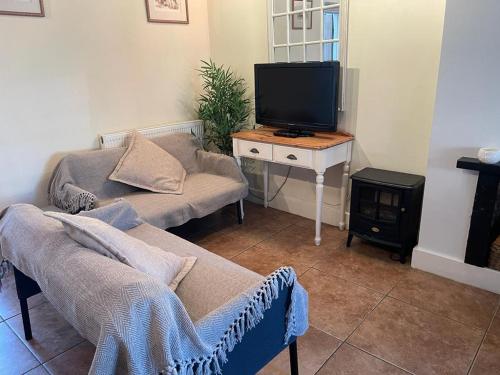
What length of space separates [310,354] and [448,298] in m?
1.00

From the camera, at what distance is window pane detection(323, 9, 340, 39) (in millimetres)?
2955

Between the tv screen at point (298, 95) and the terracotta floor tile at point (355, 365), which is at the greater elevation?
the tv screen at point (298, 95)

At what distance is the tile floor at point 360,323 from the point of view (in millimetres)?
1906

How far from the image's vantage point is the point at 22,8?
8.76 feet

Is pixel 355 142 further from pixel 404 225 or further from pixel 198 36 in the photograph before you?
pixel 198 36

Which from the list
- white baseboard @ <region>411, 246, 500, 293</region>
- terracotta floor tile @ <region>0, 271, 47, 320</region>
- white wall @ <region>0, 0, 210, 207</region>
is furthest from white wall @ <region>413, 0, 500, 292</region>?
terracotta floor tile @ <region>0, 271, 47, 320</region>

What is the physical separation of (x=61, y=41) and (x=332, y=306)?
2.69 meters

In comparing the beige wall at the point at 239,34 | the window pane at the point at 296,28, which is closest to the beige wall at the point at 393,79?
the window pane at the point at 296,28

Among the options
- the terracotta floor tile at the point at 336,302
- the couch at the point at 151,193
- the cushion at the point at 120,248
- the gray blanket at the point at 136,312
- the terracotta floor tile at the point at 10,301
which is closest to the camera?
the gray blanket at the point at 136,312

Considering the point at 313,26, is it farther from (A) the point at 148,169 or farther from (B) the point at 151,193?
(B) the point at 151,193

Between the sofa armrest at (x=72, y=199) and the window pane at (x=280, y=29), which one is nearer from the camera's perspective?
the sofa armrest at (x=72, y=199)

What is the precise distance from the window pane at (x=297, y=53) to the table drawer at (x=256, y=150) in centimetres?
78

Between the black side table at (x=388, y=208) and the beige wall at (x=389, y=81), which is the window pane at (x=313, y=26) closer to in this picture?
the beige wall at (x=389, y=81)

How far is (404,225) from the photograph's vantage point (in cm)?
271
